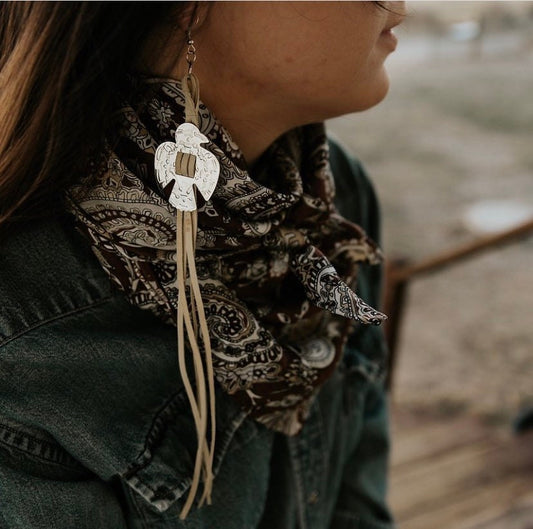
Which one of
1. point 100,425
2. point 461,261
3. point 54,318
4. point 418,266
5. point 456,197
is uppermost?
point 54,318

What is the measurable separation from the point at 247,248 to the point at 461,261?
1.82 metres

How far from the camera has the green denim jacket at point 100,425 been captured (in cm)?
70

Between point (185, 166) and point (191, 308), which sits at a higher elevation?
point (185, 166)

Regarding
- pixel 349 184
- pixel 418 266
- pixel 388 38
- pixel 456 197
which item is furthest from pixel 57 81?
pixel 456 197

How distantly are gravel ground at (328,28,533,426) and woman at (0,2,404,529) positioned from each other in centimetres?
200

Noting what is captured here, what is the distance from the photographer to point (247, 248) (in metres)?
0.76

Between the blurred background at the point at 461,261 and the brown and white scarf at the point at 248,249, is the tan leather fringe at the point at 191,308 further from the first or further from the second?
the blurred background at the point at 461,261

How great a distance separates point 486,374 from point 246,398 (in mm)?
2376

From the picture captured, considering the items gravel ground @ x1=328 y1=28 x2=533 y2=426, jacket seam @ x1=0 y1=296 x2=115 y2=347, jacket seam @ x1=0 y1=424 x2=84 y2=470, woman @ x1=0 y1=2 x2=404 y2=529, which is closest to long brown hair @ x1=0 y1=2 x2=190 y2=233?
woman @ x1=0 y1=2 x2=404 y2=529

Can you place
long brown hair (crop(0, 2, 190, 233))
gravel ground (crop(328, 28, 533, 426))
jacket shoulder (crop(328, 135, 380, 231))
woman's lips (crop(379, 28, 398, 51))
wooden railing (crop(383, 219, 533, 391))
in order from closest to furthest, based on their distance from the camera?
long brown hair (crop(0, 2, 190, 233)) < woman's lips (crop(379, 28, 398, 51)) < jacket shoulder (crop(328, 135, 380, 231)) < wooden railing (crop(383, 219, 533, 391)) < gravel ground (crop(328, 28, 533, 426))

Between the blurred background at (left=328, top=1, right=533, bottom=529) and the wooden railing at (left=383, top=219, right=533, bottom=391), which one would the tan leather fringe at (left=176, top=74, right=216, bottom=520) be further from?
the wooden railing at (left=383, top=219, right=533, bottom=391)

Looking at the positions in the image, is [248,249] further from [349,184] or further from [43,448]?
[349,184]

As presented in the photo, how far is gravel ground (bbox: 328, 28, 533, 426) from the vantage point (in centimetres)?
295

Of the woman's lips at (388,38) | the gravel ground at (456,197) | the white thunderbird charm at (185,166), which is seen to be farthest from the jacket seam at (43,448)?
the gravel ground at (456,197)
